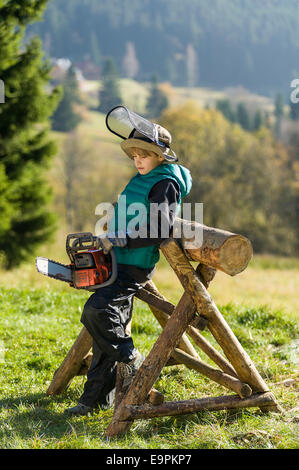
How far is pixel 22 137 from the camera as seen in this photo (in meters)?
19.8

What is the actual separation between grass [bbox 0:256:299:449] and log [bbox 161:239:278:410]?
29 centimetres

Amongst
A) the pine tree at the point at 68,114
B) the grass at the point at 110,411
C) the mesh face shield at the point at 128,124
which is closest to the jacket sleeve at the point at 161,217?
the mesh face shield at the point at 128,124

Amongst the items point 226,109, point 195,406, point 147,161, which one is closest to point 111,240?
point 147,161

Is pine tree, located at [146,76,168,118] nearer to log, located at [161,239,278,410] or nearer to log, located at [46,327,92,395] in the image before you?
log, located at [46,327,92,395]

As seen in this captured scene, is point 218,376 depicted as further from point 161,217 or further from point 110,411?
point 161,217

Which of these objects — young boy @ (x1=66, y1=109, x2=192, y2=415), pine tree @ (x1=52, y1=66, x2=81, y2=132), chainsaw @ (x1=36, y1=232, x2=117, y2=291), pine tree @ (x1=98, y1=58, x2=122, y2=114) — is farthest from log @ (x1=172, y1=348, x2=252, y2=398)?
pine tree @ (x1=98, y1=58, x2=122, y2=114)

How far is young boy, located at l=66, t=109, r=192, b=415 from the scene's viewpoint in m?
3.72

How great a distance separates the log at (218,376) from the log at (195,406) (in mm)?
58

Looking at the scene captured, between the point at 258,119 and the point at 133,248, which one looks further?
the point at 258,119

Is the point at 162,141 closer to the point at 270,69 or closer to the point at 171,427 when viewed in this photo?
the point at 171,427

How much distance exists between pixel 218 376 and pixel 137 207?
1414 millimetres

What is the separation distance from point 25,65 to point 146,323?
15.2 m

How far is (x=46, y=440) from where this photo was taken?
358cm
